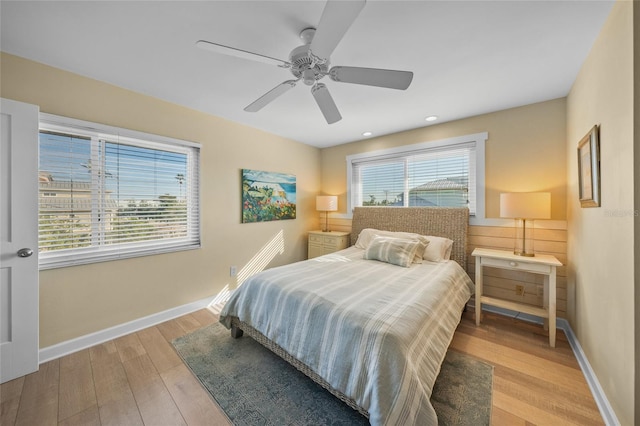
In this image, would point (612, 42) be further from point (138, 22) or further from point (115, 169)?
point (115, 169)

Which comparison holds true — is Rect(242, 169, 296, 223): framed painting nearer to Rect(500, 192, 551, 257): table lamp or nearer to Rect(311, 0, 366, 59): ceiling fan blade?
Rect(311, 0, 366, 59): ceiling fan blade

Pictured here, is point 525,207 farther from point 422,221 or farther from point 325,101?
point 325,101

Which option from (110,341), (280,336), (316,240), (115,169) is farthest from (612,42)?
(110,341)

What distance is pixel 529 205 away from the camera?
2383 millimetres

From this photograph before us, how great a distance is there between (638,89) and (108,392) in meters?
3.59

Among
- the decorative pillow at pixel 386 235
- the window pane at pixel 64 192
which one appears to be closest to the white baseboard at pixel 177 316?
the window pane at pixel 64 192

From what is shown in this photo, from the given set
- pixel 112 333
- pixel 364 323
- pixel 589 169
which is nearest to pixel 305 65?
pixel 364 323

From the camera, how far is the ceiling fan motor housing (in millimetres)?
1446

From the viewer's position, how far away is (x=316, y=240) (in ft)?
13.8

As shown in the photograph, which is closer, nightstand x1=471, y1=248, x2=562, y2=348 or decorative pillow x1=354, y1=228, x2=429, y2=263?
nightstand x1=471, y1=248, x2=562, y2=348

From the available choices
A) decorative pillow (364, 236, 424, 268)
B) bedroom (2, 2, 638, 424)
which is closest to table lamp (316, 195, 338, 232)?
bedroom (2, 2, 638, 424)

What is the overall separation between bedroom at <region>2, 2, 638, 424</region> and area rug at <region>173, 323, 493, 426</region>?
2.33ft

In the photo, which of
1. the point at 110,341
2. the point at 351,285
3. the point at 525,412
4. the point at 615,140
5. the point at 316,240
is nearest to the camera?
the point at 615,140

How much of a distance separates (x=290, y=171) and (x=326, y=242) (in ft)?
4.39
